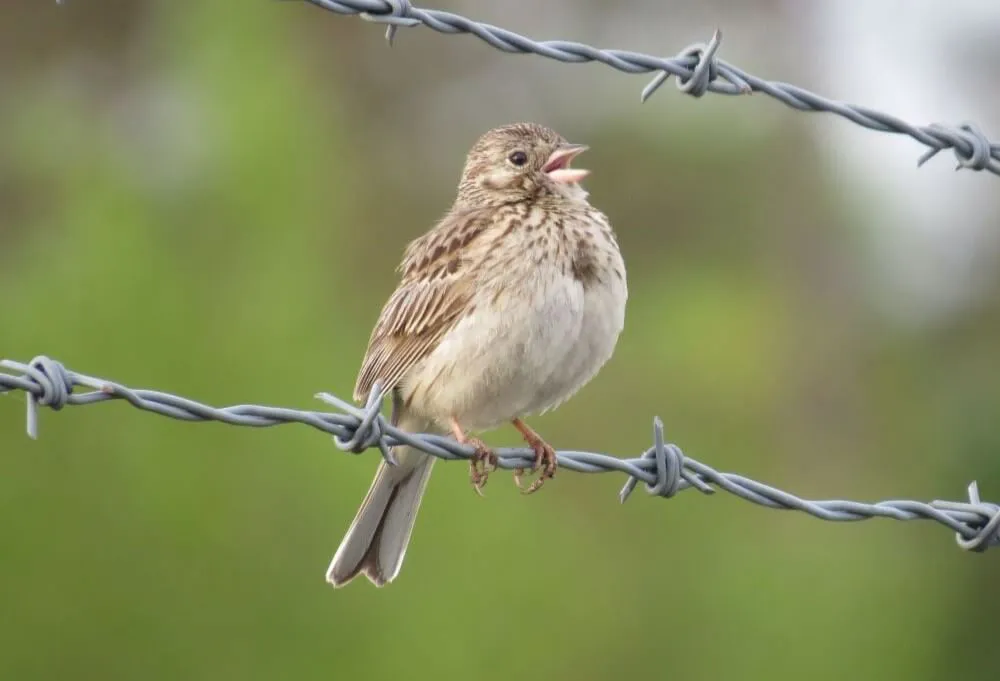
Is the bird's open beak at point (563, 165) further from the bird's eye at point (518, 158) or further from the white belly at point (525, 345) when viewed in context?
the white belly at point (525, 345)

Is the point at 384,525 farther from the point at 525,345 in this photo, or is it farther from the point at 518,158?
the point at 518,158

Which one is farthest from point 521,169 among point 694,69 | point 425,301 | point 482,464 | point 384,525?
point 694,69

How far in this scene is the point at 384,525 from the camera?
20.1 ft

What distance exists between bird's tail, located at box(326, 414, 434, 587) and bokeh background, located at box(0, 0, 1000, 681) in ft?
9.81

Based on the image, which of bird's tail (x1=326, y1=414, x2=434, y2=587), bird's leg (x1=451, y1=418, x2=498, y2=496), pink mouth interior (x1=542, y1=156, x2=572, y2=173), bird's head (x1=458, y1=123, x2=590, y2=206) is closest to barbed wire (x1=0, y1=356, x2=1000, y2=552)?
bird's leg (x1=451, y1=418, x2=498, y2=496)

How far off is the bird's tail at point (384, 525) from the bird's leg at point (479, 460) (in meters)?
0.14

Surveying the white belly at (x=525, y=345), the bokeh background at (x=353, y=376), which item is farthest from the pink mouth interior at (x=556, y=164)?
the bokeh background at (x=353, y=376)

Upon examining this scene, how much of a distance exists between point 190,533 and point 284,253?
205 centimetres

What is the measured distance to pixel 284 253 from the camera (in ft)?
34.9

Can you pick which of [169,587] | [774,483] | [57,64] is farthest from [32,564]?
[57,64]

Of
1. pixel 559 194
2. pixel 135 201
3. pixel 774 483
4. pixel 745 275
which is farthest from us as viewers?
pixel 745 275

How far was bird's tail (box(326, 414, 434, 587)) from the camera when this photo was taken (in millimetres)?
6035

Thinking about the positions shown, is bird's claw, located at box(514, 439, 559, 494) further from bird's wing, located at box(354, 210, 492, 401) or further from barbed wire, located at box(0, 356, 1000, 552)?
bird's wing, located at box(354, 210, 492, 401)

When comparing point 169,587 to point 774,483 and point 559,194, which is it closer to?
point 559,194
